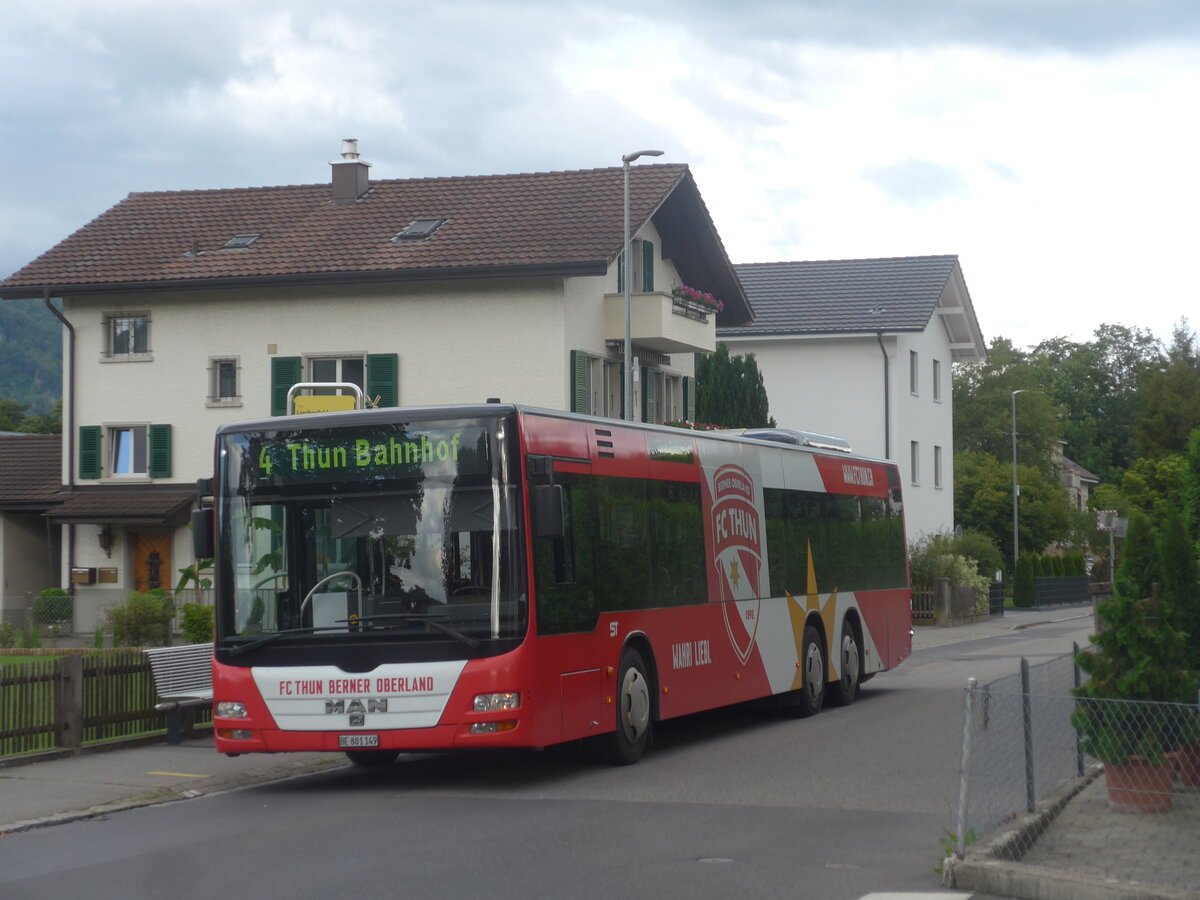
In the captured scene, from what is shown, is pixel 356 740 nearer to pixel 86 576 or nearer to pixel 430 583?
pixel 430 583

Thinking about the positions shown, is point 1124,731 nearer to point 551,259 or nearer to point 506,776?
point 506,776

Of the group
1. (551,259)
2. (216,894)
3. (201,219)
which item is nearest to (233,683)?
(216,894)

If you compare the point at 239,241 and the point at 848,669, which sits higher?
the point at 239,241

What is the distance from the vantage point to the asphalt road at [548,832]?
8.91 m

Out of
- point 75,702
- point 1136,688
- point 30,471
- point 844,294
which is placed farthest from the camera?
point 844,294

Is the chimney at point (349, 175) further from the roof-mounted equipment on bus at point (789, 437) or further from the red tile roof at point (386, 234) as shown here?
the roof-mounted equipment on bus at point (789, 437)

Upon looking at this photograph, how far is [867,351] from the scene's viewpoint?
54344 mm

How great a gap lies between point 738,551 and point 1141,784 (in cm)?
745

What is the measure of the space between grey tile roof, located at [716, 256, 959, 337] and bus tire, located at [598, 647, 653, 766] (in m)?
39.2

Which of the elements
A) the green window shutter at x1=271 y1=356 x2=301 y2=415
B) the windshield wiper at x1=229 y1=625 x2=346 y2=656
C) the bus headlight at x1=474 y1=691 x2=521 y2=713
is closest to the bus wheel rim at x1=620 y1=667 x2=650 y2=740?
the bus headlight at x1=474 y1=691 x2=521 y2=713

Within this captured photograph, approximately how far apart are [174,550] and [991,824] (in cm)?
3291

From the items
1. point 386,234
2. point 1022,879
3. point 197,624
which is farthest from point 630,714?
point 386,234

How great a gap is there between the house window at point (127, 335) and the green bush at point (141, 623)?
11269 millimetres

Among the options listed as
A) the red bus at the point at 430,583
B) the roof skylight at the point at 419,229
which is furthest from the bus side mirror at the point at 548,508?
the roof skylight at the point at 419,229
